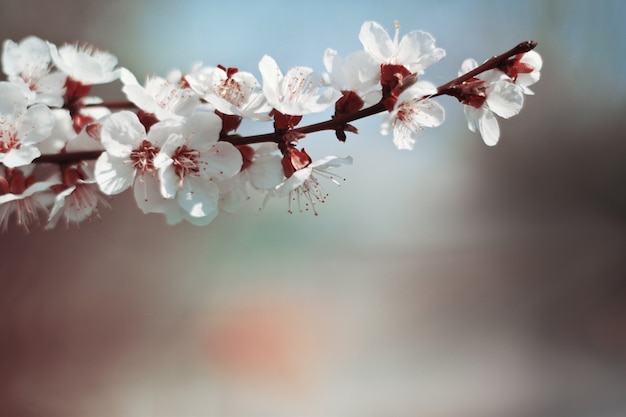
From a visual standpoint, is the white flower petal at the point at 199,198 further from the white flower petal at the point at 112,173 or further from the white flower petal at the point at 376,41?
the white flower petal at the point at 376,41

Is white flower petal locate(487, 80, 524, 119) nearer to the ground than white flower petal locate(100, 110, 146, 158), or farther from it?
farther from it

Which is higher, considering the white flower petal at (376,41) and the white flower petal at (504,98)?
the white flower petal at (376,41)

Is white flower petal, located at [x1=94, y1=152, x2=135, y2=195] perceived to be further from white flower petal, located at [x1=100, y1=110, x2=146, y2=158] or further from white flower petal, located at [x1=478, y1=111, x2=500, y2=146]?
white flower petal, located at [x1=478, y1=111, x2=500, y2=146]

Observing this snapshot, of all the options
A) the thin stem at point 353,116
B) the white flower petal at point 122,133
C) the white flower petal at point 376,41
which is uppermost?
the white flower petal at point 376,41

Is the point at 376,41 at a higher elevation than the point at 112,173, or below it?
higher

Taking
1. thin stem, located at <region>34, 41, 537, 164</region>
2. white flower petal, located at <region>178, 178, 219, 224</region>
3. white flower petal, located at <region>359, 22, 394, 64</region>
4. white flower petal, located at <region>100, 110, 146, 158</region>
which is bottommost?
white flower petal, located at <region>178, 178, 219, 224</region>

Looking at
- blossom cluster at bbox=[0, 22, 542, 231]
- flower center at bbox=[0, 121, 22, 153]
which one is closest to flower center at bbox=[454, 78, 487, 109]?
blossom cluster at bbox=[0, 22, 542, 231]

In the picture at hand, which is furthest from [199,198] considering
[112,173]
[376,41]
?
[376,41]

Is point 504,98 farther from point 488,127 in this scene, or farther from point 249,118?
point 249,118

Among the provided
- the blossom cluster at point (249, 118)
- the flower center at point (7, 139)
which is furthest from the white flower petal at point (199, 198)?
the flower center at point (7, 139)

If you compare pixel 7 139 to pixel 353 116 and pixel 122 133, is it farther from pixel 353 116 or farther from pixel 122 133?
pixel 353 116

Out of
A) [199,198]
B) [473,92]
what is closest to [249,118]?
[199,198]
